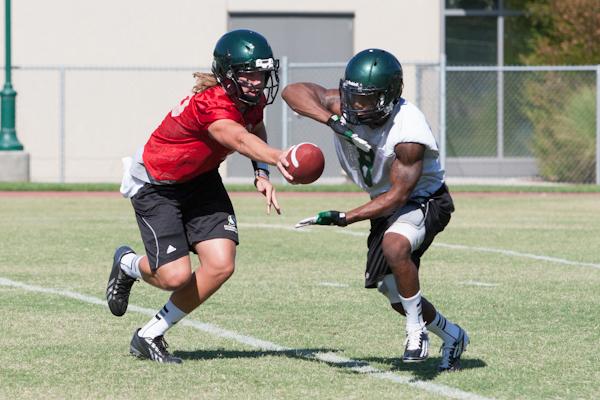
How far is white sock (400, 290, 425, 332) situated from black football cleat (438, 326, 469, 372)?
236 mm

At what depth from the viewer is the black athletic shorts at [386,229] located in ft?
22.3

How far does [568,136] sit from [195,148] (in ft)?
53.8

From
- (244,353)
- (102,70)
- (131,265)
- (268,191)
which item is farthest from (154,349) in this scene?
(102,70)

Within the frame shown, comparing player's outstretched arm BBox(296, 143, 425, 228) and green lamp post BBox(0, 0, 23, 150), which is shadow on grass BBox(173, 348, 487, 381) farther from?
green lamp post BBox(0, 0, 23, 150)

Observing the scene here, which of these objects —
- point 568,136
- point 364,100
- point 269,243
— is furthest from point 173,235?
point 568,136

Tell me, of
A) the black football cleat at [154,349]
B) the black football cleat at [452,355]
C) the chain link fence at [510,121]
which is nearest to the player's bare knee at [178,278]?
the black football cleat at [154,349]

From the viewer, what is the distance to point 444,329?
270 inches

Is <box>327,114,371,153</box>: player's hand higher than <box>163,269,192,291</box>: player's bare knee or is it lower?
higher

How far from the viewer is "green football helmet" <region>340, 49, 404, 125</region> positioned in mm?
6402

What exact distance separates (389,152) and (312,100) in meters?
0.65

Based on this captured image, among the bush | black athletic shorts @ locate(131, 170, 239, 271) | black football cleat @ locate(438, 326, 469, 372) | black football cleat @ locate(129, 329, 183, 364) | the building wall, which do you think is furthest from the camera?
the building wall

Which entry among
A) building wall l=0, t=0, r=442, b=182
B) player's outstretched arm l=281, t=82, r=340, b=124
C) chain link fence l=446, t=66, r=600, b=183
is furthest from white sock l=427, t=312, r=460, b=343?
building wall l=0, t=0, r=442, b=182

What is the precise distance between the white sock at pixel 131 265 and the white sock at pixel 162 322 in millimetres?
348

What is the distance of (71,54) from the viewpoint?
78.6 ft
